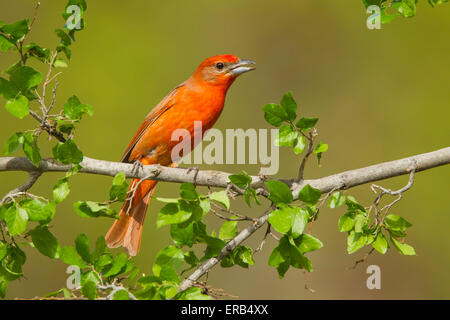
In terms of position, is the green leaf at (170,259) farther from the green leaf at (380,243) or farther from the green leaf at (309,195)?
the green leaf at (380,243)

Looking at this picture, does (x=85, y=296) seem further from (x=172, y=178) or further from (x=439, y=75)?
(x=439, y=75)

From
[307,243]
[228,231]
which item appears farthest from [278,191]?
[228,231]

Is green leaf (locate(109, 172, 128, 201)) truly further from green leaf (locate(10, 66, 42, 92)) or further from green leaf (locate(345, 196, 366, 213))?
green leaf (locate(345, 196, 366, 213))

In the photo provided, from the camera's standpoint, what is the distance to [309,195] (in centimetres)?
255

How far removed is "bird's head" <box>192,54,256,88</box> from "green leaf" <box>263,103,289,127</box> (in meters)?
2.12

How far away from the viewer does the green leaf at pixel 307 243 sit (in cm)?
251

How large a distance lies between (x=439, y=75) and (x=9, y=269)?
22.0 ft

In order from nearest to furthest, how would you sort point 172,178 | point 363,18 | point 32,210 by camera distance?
1. point 32,210
2. point 172,178
3. point 363,18

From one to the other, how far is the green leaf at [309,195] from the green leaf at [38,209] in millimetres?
1080

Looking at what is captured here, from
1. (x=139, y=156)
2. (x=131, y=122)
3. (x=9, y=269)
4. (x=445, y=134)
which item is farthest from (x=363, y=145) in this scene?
(x=9, y=269)

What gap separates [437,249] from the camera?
7.26 m

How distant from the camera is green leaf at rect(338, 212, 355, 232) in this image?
8.88 ft

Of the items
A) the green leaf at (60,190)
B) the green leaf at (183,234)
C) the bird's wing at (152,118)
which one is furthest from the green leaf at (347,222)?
the bird's wing at (152,118)

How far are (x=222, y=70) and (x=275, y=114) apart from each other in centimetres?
220
